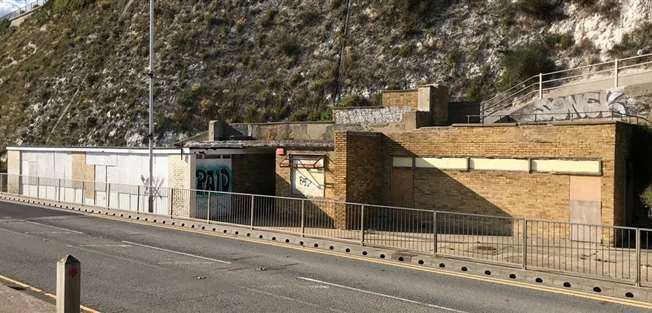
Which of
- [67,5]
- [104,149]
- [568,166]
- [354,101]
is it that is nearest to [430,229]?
[568,166]

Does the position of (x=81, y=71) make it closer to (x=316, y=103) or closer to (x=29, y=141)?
(x=29, y=141)

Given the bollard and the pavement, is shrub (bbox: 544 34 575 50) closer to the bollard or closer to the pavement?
the pavement

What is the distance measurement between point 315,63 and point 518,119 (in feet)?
75.8

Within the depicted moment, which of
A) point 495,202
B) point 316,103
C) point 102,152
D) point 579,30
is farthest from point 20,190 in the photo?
point 579,30

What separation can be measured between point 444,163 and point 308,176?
5479mm

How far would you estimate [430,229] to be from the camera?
19641 millimetres

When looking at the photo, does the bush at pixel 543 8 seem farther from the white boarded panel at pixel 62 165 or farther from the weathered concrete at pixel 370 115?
the white boarded panel at pixel 62 165

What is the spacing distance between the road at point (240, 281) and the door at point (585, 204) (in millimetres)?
6934

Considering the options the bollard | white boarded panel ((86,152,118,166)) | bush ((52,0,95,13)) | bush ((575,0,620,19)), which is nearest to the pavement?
the bollard

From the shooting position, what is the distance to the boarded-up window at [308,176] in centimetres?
2300

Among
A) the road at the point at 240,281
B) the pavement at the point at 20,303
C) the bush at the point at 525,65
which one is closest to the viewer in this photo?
the pavement at the point at 20,303

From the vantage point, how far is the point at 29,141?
5669 centimetres

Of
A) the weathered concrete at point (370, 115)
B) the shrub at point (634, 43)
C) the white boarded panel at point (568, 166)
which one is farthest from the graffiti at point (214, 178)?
the shrub at point (634, 43)

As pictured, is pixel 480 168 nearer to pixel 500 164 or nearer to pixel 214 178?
pixel 500 164
